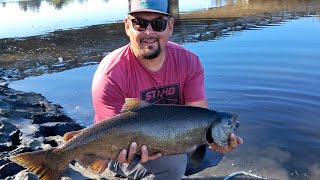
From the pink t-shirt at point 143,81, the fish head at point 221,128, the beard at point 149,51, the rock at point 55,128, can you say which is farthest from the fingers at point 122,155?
the rock at point 55,128

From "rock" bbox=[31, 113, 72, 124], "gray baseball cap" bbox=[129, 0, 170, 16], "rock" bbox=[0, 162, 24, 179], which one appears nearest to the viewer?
"gray baseball cap" bbox=[129, 0, 170, 16]

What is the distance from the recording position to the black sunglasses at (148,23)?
3.82 meters

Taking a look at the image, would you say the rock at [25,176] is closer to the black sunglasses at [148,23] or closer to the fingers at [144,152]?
the fingers at [144,152]

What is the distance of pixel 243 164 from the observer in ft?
18.2

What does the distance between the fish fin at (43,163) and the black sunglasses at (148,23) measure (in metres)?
1.47

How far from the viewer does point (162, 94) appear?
4.19 m

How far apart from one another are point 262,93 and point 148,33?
5.13 meters

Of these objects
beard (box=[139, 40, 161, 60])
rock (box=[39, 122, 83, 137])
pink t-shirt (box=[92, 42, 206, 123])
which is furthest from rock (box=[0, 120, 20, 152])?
beard (box=[139, 40, 161, 60])

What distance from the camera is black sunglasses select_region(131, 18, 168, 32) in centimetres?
382

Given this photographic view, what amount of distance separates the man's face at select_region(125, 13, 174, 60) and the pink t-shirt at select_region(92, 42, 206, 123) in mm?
224

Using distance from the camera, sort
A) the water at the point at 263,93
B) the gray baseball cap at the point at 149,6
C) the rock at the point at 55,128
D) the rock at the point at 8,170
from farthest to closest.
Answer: the rock at the point at 55,128 < the water at the point at 263,93 < the rock at the point at 8,170 < the gray baseball cap at the point at 149,6

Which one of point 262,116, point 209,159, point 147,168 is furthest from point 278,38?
point 147,168

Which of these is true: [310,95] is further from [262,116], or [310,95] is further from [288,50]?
[288,50]

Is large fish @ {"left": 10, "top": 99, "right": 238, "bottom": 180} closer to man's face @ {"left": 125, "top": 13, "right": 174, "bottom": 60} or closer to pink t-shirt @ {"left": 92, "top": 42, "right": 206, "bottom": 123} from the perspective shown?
pink t-shirt @ {"left": 92, "top": 42, "right": 206, "bottom": 123}
